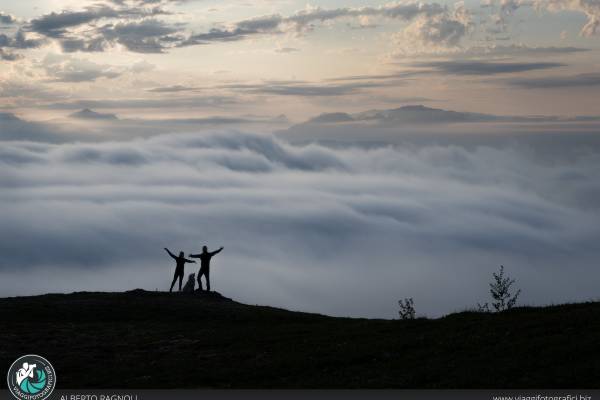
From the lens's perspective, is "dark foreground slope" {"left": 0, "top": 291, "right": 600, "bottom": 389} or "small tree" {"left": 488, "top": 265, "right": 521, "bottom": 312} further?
"small tree" {"left": 488, "top": 265, "right": 521, "bottom": 312}

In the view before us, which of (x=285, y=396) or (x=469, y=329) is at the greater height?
(x=469, y=329)

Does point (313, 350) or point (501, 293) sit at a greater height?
point (501, 293)

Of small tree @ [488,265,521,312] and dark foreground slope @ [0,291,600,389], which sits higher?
small tree @ [488,265,521,312]

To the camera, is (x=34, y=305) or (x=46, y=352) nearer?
(x=46, y=352)

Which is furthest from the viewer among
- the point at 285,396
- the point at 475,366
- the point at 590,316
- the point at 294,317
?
the point at 294,317

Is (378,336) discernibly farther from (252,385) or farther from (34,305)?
(34,305)

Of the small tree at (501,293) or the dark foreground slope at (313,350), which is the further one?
the small tree at (501,293)

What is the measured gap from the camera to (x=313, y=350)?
2762 cm

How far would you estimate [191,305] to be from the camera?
41594mm

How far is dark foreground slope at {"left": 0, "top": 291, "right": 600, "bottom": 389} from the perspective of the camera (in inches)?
888

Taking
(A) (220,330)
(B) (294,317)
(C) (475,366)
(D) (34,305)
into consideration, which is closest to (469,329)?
(C) (475,366)

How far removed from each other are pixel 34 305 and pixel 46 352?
38.3 feet

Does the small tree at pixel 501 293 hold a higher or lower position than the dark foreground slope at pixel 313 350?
higher

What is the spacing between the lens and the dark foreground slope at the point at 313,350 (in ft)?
74.0
